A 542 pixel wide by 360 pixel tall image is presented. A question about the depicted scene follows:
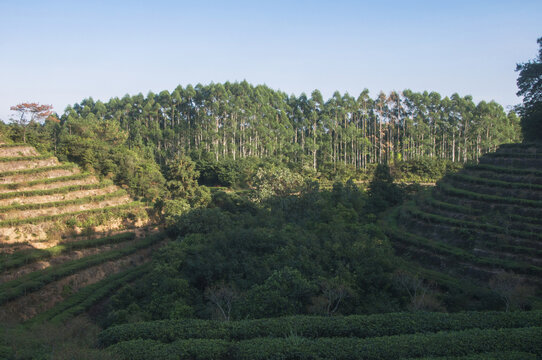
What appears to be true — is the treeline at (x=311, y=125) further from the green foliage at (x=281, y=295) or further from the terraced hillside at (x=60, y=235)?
the green foliage at (x=281, y=295)

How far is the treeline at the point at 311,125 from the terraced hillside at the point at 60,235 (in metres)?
28.3

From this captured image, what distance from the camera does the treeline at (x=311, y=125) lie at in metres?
66.6

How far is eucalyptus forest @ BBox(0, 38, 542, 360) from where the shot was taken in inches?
505

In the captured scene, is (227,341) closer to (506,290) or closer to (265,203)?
(506,290)

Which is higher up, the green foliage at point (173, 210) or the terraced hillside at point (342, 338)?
the green foliage at point (173, 210)

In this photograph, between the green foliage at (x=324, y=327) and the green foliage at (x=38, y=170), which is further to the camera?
the green foliage at (x=38, y=170)

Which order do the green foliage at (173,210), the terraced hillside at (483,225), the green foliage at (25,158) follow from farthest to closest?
the green foliage at (173,210) → the green foliage at (25,158) → the terraced hillside at (483,225)

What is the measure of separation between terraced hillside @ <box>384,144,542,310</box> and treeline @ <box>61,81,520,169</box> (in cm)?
3484

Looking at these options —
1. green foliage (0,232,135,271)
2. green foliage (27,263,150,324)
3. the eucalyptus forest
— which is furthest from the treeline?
green foliage (27,263,150,324)

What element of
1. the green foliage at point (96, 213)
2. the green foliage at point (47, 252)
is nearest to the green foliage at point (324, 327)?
the green foliage at point (47, 252)

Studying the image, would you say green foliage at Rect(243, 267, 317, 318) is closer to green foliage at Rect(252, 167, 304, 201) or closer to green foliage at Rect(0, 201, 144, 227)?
green foliage at Rect(252, 167, 304, 201)

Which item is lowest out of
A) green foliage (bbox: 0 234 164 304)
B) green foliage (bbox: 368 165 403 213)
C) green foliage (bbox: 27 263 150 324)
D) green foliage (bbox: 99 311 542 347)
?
green foliage (bbox: 27 263 150 324)

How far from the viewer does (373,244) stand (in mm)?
21641

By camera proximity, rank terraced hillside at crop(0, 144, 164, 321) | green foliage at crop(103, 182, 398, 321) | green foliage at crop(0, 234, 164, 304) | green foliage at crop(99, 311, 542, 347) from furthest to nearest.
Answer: terraced hillside at crop(0, 144, 164, 321), green foliage at crop(0, 234, 164, 304), green foliage at crop(103, 182, 398, 321), green foliage at crop(99, 311, 542, 347)
